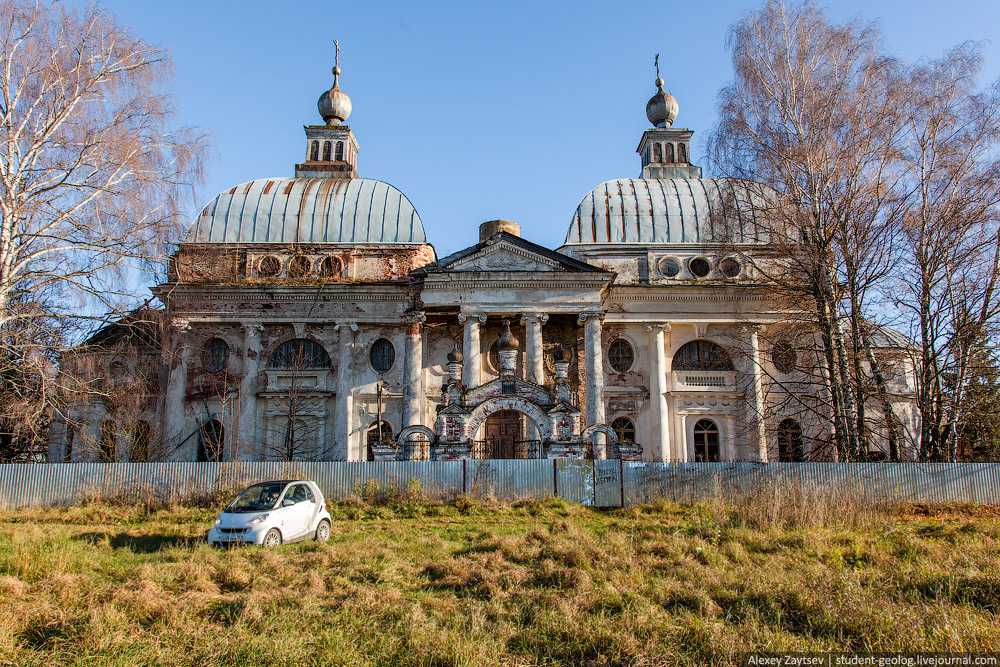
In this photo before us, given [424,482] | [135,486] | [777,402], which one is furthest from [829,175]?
[135,486]

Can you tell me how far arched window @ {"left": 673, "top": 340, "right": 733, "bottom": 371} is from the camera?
90.6ft

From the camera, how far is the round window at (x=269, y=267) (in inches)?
1133

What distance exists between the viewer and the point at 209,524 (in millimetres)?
15828

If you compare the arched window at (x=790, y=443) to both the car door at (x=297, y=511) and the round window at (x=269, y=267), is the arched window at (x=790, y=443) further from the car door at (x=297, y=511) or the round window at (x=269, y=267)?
the round window at (x=269, y=267)

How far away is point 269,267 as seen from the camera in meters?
28.8

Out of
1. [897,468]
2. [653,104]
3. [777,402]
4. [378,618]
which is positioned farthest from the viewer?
[653,104]

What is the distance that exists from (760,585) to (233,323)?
2349 cm

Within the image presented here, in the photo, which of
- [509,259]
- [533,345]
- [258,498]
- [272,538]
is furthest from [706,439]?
[272,538]

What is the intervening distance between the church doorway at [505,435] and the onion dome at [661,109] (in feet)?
67.9

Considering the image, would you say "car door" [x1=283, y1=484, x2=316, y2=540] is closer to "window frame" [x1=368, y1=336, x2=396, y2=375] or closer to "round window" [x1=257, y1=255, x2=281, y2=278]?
"window frame" [x1=368, y1=336, x2=396, y2=375]

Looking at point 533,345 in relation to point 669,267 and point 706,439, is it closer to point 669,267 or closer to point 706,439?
point 669,267

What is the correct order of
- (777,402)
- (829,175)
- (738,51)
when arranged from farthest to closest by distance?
1. (777,402)
2. (738,51)
3. (829,175)

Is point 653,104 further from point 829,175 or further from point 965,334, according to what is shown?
point 965,334

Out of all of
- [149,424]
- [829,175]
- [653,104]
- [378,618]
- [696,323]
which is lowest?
[378,618]
